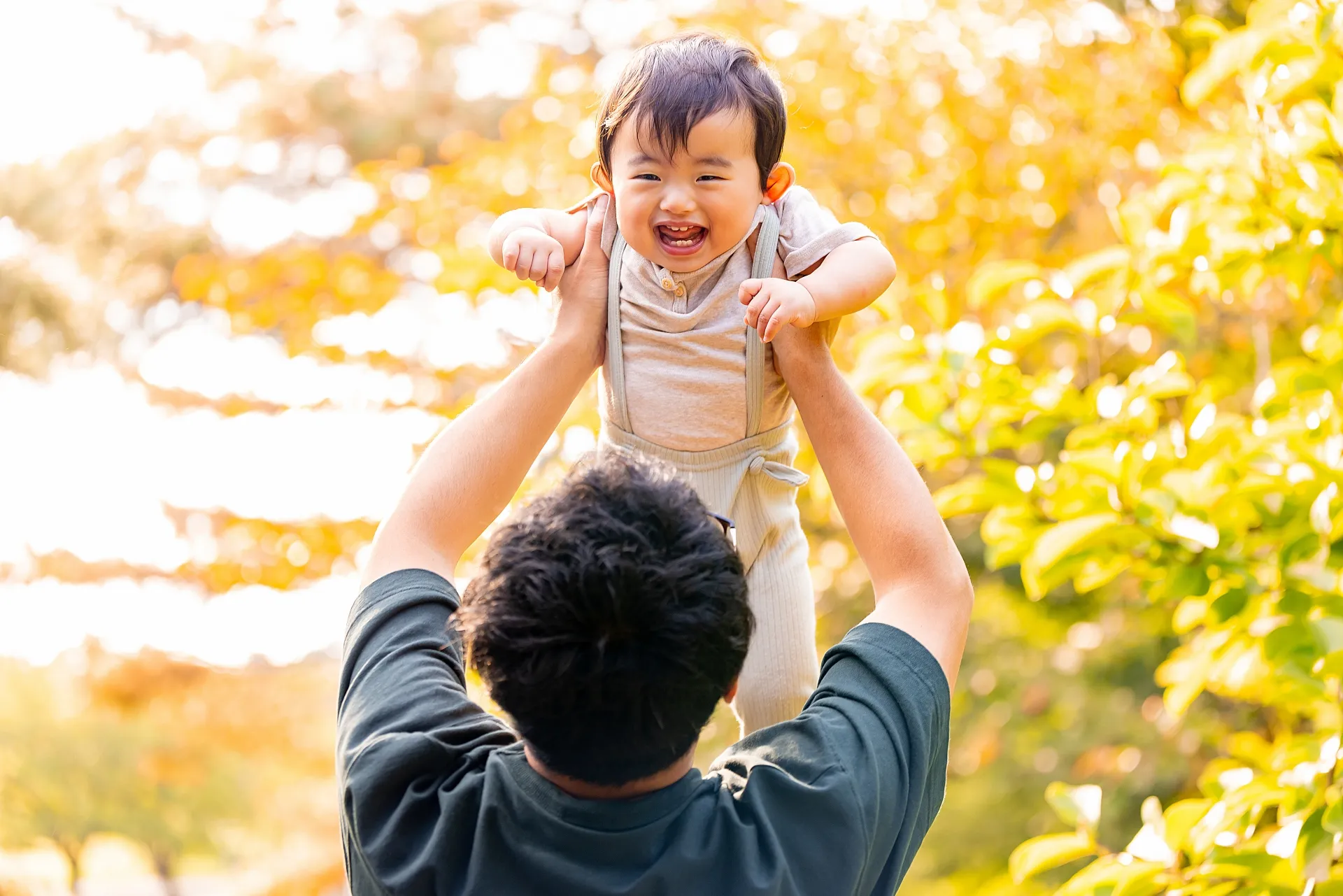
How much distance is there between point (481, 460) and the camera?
1449mm

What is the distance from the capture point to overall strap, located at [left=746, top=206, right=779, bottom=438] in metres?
1.53

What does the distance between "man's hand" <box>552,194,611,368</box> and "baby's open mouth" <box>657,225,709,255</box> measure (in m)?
0.13

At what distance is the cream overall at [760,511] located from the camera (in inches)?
61.5

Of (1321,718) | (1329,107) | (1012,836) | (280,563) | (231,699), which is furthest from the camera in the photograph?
(231,699)

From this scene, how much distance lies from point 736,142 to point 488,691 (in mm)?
782

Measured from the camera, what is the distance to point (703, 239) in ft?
4.96

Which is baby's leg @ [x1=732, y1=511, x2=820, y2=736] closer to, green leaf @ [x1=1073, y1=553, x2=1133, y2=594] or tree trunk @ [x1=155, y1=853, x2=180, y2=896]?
green leaf @ [x1=1073, y1=553, x2=1133, y2=594]

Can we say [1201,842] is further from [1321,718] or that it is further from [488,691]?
[488,691]

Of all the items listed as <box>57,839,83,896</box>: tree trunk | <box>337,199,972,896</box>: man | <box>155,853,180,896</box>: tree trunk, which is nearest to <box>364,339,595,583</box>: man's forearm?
<box>337,199,972,896</box>: man

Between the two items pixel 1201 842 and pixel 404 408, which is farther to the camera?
pixel 404 408

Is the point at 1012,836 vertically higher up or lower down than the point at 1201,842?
lower down

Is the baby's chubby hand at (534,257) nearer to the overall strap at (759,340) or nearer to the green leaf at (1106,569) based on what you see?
the overall strap at (759,340)

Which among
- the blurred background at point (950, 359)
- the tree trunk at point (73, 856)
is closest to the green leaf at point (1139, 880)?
the blurred background at point (950, 359)

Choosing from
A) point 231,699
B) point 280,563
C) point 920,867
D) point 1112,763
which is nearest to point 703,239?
point 280,563
